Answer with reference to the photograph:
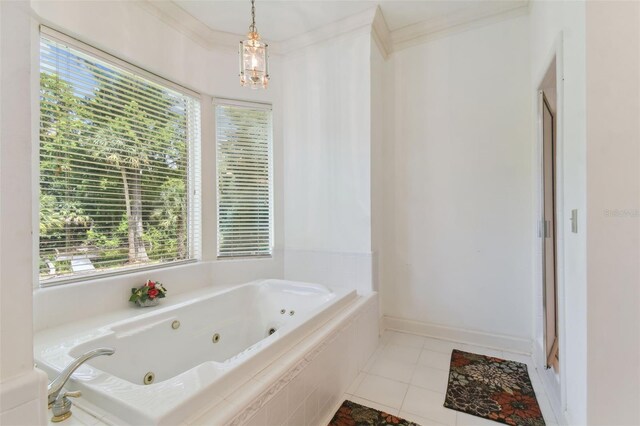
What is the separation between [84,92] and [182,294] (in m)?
1.60

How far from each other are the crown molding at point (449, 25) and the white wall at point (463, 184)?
0.18ft

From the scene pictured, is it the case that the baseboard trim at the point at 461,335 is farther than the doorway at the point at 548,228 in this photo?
Yes

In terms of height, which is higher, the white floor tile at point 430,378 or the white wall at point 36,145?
the white wall at point 36,145

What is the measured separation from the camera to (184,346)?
195 cm

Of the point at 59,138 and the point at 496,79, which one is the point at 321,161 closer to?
the point at 496,79

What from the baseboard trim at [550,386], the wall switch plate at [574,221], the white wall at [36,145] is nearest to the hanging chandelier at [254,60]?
the white wall at [36,145]

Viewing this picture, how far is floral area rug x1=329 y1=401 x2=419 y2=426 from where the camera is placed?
5.37 feet

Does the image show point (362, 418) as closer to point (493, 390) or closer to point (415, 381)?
point (415, 381)

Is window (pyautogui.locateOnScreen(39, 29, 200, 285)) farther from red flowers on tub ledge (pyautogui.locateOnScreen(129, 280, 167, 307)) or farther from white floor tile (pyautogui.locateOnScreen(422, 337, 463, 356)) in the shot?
white floor tile (pyautogui.locateOnScreen(422, 337, 463, 356))

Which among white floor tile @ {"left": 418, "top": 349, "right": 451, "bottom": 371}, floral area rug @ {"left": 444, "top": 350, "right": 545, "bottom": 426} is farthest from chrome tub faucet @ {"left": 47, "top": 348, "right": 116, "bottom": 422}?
white floor tile @ {"left": 418, "top": 349, "right": 451, "bottom": 371}

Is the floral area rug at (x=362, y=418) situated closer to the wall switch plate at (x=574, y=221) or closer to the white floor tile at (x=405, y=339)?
the white floor tile at (x=405, y=339)

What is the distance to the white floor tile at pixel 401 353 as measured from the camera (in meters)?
2.35

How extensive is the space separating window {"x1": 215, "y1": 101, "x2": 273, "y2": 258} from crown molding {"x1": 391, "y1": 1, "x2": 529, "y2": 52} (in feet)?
4.69

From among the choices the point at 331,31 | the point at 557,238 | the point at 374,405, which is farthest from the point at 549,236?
the point at 331,31
